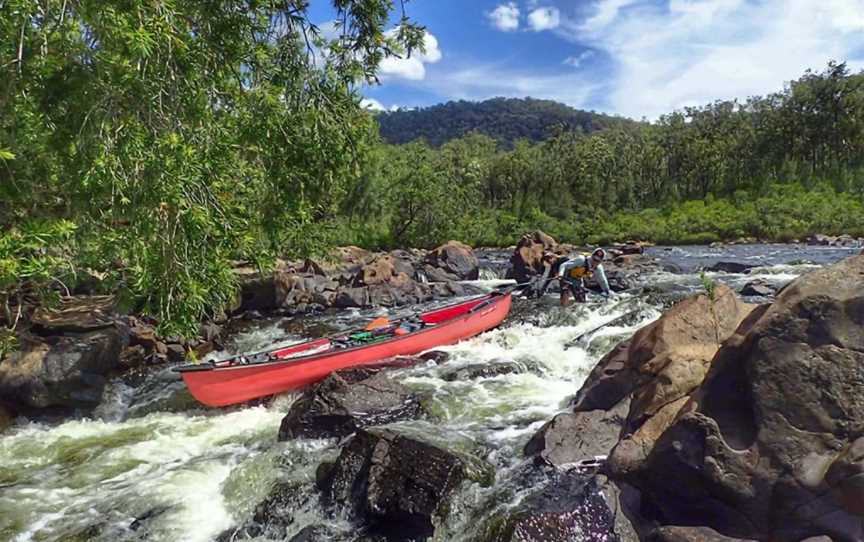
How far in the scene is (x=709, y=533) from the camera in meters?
4.91

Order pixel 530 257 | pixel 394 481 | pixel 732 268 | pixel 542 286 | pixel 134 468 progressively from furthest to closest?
pixel 530 257 → pixel 732 268 → pixel 542 286 → pixel 134 468 → pixel 394 481

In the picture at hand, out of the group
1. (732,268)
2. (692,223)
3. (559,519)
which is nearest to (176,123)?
(559,519)

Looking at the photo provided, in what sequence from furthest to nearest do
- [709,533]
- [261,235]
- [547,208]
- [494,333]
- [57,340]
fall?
1. [547,208]
2. [494,333]
3. [57,340]
4. [261,235]
5. [709,533]

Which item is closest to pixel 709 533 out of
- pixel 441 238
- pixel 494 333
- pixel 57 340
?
pixel 494 333

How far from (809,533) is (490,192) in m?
66.9

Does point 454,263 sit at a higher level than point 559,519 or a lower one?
higher

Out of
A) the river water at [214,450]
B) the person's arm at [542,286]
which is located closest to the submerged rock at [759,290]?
the river water at [214,450]

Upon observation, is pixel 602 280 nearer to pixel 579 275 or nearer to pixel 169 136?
pixel 579 275

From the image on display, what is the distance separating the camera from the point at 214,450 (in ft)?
30.5

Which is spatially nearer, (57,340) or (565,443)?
(565,443)

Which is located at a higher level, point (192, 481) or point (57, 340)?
point (57, 340)

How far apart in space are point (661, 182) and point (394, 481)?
68.9 metres

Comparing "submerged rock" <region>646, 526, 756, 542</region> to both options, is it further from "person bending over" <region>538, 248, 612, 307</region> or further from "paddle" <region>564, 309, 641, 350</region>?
"person bending over" <region>538, 248, 612, 307</region>

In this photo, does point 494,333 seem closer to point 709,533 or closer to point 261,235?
point 261,235
